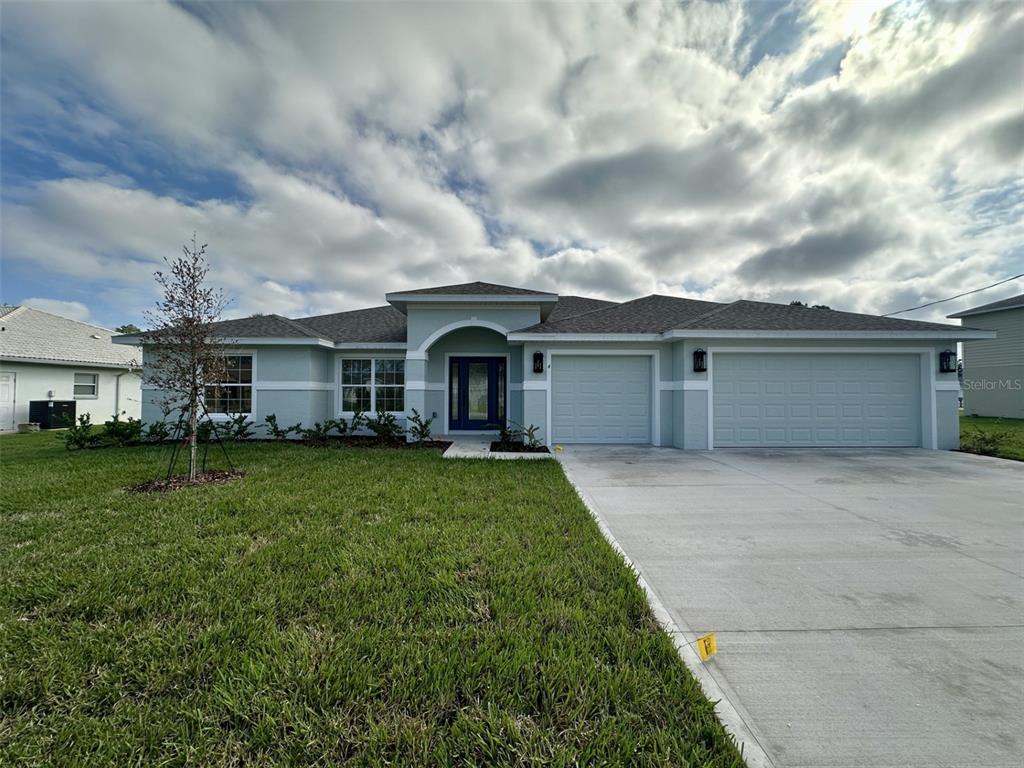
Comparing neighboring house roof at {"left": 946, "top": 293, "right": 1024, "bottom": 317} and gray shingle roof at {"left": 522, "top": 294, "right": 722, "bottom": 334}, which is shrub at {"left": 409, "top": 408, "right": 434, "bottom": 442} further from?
neighboring house roof at {"left": 946, "top": 293, "right": 1024, "bottom": 317}

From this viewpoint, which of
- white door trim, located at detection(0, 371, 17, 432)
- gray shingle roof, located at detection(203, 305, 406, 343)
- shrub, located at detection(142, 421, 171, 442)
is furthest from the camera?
white door trim, located at detection(0, 371, 17, 432)

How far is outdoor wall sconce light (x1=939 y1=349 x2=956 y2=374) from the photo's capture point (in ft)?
31.4

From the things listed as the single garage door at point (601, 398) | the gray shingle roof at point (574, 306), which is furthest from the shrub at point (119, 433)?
the gray shingle roof at point (574, 306)

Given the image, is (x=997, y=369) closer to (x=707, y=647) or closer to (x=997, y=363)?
(x=997, y=363)

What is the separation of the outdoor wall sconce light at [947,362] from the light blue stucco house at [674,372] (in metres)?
0.03

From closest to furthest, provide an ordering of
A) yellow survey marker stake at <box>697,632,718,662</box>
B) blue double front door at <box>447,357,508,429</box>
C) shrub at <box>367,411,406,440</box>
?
yellow survey marker stake at <box>697,632,718,662</box>
shrub at <box>367,411,406,440</box>
blue double front door at <box>447,357,508,429</box>

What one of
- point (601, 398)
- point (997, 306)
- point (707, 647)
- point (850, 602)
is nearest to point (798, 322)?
point (601, 398)

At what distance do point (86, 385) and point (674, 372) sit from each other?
23388 mm

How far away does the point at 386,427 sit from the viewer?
10.5m

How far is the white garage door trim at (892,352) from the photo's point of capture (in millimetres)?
9695

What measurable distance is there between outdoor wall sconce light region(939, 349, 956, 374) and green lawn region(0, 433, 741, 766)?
36.7 feet

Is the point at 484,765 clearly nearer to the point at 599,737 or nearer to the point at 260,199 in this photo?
the point at 599,737

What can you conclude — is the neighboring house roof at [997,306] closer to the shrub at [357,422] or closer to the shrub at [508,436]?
the shrub at [508,436]

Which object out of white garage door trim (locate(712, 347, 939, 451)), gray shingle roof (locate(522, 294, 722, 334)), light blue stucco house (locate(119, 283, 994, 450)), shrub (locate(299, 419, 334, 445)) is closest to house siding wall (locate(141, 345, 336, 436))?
light blue stucco house (locate(119, 283, 994, 450))
